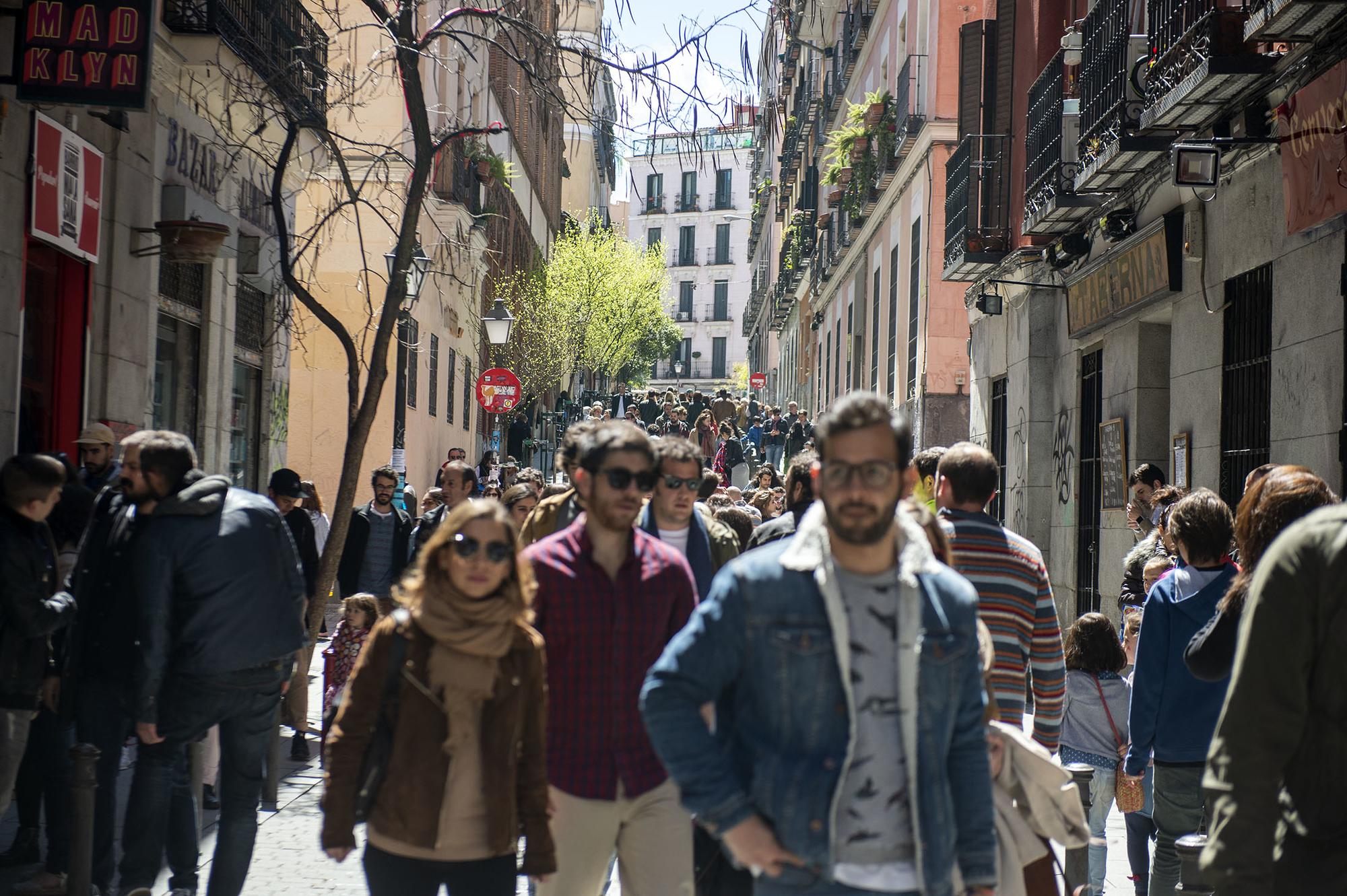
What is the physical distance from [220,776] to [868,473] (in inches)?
135

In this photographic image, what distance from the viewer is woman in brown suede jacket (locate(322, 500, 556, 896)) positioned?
3.93m

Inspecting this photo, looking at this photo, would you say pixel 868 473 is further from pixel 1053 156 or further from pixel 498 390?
pixel 498 390

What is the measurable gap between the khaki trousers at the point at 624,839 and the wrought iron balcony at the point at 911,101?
21.0 metres

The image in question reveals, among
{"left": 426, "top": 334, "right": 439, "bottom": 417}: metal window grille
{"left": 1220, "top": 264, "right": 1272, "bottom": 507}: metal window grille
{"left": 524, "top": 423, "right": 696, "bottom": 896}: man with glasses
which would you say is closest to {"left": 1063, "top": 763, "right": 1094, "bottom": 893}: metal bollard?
{"left": 524, "top": 423, "right": 696, "bottom": 896}: man with glasses

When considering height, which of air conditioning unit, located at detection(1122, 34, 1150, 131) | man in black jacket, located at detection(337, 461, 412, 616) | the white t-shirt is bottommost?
man in black jacket, located at detection(337, 461, 412, 616)

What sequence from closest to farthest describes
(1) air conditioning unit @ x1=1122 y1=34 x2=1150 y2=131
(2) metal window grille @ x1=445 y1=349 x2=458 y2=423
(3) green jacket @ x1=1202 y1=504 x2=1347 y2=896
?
(3) green jacket @ x1=1202 y1=504 x2=1347 y2=896
(1) air conditioning unit @ x1=1122 y1=34 x2=1150 y2=131
(2) metal window grille @ x1=445 y1=349 x2=458 y2=423

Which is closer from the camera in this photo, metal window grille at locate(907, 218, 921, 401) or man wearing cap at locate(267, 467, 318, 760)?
man wearing cap at locate(267, 467, 318, 760)

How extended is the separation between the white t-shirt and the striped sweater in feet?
3.79

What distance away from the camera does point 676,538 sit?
591 cm

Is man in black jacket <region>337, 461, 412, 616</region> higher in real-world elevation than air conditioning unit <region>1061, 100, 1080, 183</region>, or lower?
lower

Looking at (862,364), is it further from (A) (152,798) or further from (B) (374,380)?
(A) (152,798)

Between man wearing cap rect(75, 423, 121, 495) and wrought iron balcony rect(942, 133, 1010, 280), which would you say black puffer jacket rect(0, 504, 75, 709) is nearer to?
man wearing cap rect(75, 423, 121, 495)

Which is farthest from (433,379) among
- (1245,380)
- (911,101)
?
(1245,380)

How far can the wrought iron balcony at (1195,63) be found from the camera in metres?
9.12
